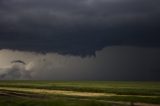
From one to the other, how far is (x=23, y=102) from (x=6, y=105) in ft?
10.8

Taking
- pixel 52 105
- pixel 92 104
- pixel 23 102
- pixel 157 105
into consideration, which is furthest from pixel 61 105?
pixel 157 105

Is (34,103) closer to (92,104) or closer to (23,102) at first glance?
(23,102)

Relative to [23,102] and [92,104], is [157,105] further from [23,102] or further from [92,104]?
[23,102]

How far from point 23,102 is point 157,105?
2448cm

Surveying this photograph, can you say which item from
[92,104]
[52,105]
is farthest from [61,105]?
[92,104]

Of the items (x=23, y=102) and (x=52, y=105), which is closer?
(x=52, y=105)

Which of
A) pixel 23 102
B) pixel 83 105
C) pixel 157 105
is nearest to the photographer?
pixel 83 105

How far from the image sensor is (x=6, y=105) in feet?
198

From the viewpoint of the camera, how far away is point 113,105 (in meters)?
53.0

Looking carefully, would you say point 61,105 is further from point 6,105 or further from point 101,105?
point 6,105

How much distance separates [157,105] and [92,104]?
12257mm

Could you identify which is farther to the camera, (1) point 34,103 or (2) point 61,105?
(1) point 34,103

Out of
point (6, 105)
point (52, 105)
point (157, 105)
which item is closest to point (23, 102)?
point (6, 105)

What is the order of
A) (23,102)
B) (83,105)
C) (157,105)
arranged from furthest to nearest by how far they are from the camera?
(23,102), (157,105), (83,105)
